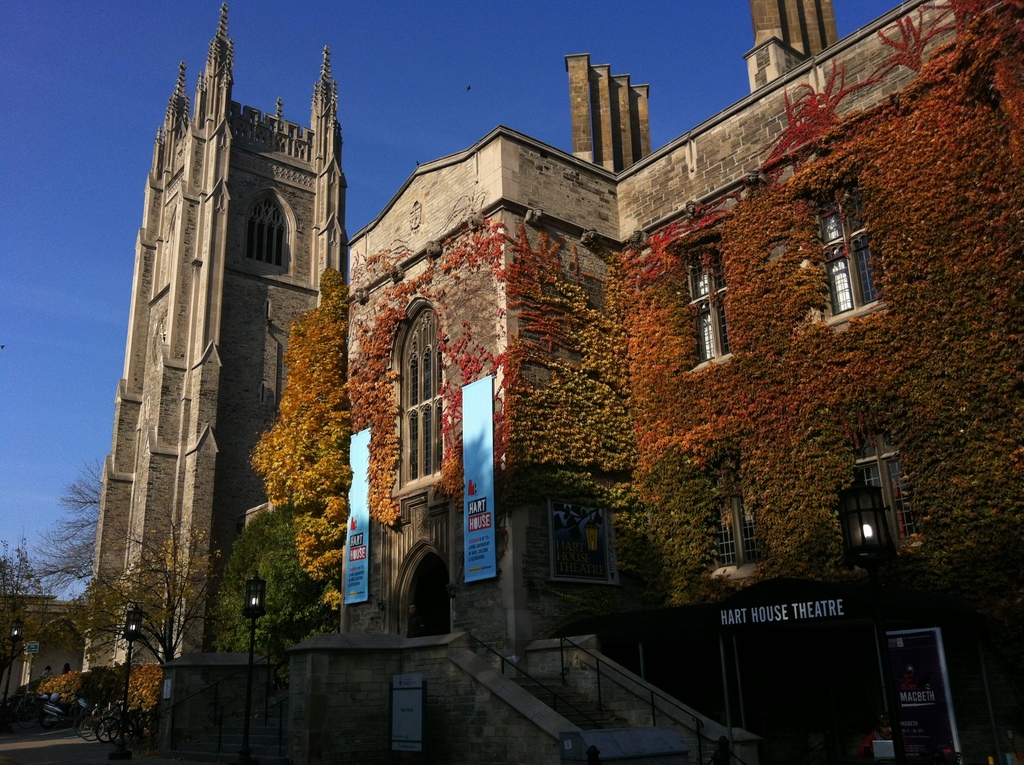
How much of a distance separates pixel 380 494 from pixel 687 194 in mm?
9519

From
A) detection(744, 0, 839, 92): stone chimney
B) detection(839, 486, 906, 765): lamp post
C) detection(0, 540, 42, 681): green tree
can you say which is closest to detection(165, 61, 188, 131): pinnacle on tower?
detection(0, 540, 42, 681): green tree

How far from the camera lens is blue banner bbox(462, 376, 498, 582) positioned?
17203mm

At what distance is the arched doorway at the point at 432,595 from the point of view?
20.0 meters

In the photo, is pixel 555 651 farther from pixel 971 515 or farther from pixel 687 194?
pixel 687 194

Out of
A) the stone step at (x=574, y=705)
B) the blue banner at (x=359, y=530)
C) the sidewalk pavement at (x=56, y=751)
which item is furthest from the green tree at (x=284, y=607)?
the stone step at (x=574, y=705)

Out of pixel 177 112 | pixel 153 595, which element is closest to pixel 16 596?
pixel 153 595

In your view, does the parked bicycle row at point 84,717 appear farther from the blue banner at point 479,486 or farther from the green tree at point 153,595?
the blue banner at point 479,486

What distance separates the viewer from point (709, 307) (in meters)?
18.8

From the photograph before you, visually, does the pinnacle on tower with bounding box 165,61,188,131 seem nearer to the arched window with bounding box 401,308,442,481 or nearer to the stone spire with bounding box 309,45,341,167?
the stone spire with bounding box 309,45,341,167

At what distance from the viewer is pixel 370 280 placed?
23406mm

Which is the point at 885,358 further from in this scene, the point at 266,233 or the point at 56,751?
the point at 266,233

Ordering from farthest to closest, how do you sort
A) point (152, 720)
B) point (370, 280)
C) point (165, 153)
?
point (165, 153), point (370, 280), point (152, 720)

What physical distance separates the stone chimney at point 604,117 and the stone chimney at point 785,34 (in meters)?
4.70

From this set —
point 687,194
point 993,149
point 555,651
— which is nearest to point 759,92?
point 687,194
